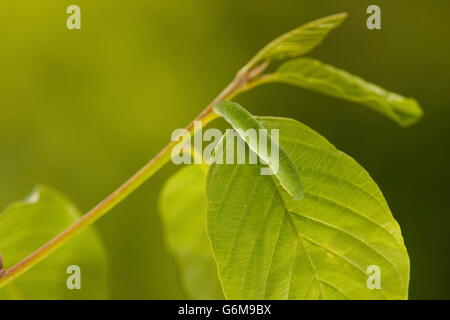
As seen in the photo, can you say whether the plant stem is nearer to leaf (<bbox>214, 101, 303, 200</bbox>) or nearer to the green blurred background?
leaf (<bbox>214, 101, 303, 200</bbox>)

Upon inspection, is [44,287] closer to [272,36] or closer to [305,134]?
[305,134]

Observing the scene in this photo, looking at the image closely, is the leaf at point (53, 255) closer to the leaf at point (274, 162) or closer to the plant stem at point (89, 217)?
the plant stem at point (89, 217)

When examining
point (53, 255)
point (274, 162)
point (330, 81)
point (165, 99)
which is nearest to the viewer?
point (274, 162)

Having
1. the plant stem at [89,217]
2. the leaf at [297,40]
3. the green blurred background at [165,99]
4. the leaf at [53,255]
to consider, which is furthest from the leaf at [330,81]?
the green blurred background at [165,99]

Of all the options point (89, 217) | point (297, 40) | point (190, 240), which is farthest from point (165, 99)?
point (89, 217)

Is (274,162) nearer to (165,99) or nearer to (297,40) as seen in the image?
(297,40)

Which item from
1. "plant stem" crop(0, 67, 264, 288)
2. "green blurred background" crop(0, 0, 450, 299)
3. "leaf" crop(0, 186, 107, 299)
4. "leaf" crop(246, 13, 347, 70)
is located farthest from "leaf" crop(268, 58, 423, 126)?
"green blurred background" crop(0, 0, 450, 299)
